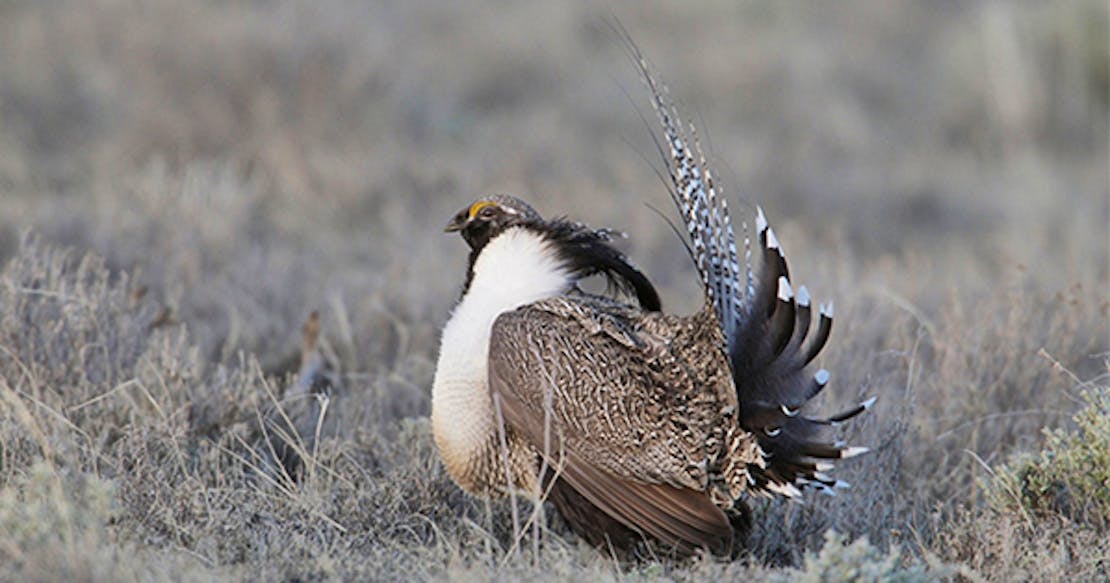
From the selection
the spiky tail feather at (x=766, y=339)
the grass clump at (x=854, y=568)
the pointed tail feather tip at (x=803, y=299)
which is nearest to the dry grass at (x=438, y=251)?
the grass clump at (x=854, y=568)

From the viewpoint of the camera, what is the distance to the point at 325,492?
389cm

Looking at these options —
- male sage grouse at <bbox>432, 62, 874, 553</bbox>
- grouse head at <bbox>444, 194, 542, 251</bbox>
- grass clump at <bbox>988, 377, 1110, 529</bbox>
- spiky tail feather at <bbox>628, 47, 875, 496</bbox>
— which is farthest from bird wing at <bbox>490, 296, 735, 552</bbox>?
grass clump at <bbox>988, 377, 1110, 529</bbox>

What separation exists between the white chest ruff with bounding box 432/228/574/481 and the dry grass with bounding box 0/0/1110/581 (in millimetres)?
223

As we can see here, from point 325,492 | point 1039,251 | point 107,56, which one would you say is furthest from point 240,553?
point 107,56

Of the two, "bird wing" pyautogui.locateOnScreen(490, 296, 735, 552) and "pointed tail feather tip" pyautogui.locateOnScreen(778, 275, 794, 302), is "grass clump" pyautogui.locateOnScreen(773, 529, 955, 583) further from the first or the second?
"pointed tail feather tip" pyautogui.locateOnScreen(778, 275, 794, 302)

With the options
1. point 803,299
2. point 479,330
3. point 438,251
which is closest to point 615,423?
point 479,330

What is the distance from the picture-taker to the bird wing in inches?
138

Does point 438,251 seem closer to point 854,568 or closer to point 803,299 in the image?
point 803,299

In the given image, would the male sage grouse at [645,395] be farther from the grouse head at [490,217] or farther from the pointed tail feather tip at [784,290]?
the grouse head at [490,217]

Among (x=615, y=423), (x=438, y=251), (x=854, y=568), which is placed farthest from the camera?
(x=438, y=251)

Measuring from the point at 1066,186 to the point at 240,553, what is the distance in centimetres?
770

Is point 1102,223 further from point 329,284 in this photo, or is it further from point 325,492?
point 325,492

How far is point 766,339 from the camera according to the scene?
3.66 m

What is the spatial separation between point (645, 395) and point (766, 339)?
37 cm
